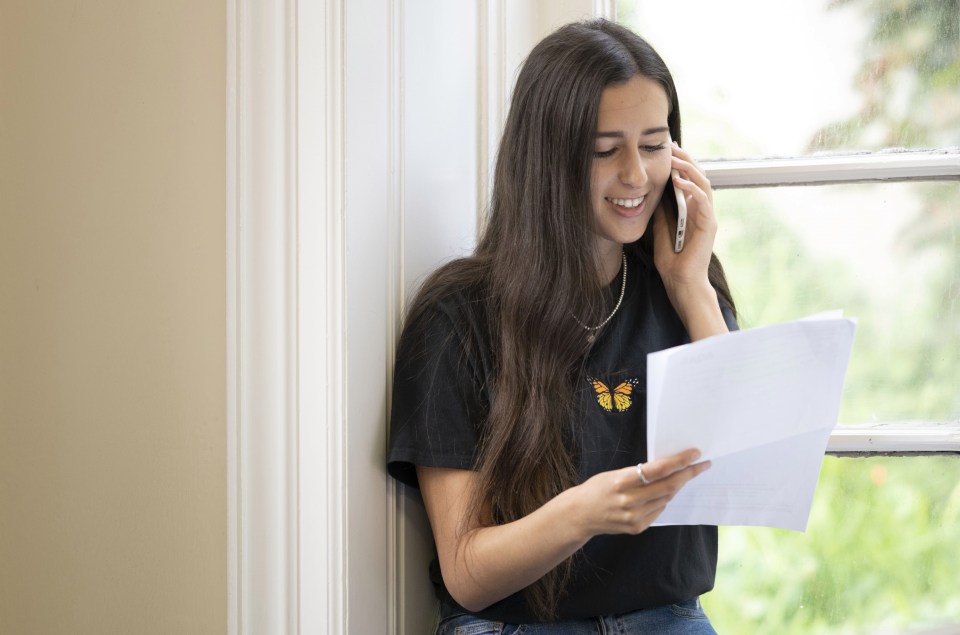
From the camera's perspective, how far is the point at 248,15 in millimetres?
1139

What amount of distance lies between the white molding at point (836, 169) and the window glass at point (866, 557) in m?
0.43

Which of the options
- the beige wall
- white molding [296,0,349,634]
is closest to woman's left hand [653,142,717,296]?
white molding [296,0,349,634]

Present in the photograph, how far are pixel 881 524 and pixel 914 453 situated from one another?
0.39 feet

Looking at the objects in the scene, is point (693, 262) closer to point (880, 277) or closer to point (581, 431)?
point (581, 431)

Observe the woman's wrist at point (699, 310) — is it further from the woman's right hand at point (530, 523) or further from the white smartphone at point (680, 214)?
the woman's right hand at point (530, 523)

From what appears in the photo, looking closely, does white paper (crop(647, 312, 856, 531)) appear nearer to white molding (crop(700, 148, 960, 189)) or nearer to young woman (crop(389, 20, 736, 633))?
young woman (crop(389, 20, 736, 633))

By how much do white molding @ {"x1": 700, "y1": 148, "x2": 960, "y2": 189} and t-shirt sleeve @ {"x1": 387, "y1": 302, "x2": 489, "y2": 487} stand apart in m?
0.57

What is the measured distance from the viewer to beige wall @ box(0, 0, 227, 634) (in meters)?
1.21

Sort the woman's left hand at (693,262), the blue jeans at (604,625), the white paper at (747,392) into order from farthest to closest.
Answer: the woman's left hand at (693,262), the blue jeans at (604,625), the white paper at (747,392)

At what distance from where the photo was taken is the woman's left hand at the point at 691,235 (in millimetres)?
1326

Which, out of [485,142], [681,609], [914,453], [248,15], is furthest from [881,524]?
[248,15]

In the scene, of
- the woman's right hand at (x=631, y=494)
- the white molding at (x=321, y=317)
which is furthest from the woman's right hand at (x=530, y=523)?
the white molding at (x=321, y=317)

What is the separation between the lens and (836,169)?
5.03 ft

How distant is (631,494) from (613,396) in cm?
28
